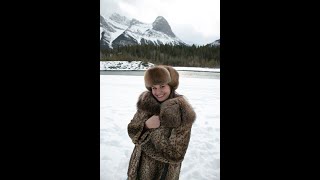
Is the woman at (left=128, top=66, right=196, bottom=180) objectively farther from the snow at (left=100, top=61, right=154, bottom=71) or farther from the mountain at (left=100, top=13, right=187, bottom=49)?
the mountain at (left=100, top=13, right=187, bottom=49)

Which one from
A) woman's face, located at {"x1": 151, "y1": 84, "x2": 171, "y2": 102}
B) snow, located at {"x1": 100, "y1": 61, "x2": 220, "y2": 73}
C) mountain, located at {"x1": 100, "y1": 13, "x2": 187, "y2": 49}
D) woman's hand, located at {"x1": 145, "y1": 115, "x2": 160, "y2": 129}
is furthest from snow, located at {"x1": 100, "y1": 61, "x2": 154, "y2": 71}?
woman's hand, located at {"x1": 145, "y1": 115, "x2": 160, "y2": 129}

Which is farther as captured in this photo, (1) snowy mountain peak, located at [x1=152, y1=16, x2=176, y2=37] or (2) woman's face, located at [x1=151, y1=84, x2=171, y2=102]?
(1) snowy mountain peak, located at [x1=152, y1=16, x2=176, y2=37]

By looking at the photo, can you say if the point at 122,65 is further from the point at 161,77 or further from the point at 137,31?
the point at 161,77

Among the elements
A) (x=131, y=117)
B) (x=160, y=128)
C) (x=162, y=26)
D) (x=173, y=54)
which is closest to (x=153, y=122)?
(x=160, y=128)
